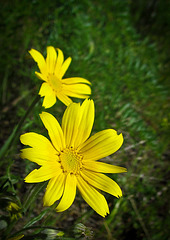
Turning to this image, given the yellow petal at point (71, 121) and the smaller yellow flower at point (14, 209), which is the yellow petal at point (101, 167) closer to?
the yellow petal at point (71, 121)

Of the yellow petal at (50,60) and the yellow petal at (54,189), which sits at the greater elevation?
the yellow petal at (50,60)

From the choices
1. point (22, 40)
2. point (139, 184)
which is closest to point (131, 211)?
point (139, 184)

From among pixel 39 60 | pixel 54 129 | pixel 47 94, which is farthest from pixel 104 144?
pixel 39 60

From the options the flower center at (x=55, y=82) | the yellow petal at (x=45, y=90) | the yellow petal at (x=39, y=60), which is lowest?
the yellow petal at (x=45, y=90)

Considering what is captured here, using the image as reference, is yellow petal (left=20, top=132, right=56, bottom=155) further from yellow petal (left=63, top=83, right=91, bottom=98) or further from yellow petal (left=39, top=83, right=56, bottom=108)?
yellow petal (left=63, top=83, right=91, bottom=98)

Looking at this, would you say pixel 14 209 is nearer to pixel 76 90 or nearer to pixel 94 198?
pixel 94 198

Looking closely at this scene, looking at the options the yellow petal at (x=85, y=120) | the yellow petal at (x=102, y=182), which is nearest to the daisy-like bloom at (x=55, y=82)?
the yellow petal at (x=85, y=120)

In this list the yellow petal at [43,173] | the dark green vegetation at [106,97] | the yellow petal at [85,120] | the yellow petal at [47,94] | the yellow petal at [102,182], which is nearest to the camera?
the yellow petal at [43,173]

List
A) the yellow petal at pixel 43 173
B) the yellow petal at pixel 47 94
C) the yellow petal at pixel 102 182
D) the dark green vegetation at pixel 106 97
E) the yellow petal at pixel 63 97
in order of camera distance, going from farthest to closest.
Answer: the dark green vegetation at pixel 106 97 → the yellow petal at pixel 63 97 → the yellow petal at pixel 47 94 → the yellow petal at pixel 102 182 → the yellow petal at pixel 43 173
